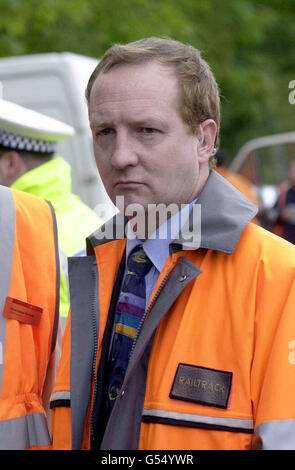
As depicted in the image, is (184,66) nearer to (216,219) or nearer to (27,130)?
(216,219)

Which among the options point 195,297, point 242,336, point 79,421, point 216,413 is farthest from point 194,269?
point 79,421

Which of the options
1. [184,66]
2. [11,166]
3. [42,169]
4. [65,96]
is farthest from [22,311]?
[65,96]

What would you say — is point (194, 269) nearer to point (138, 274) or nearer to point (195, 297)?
point (195, 297)

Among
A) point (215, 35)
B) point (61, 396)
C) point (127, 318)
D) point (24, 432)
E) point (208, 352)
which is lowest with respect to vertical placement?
point (24, 432)

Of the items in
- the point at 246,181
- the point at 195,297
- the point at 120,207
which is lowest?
the point at 195,297

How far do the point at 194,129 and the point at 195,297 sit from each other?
0.48 meters

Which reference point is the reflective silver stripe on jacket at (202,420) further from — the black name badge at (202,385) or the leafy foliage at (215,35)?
the leafy foliage at (215,35)

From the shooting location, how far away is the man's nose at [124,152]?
88.9 inches

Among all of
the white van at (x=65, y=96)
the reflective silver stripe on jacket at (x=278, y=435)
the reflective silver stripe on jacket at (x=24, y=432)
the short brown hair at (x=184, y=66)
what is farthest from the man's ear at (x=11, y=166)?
the white van at (x=65, y=96)

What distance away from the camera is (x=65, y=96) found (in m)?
6.43

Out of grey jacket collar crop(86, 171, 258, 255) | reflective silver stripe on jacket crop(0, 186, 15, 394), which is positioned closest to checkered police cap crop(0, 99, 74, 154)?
reflective silver stripe on jacket crop(0, 186, 15, 394)

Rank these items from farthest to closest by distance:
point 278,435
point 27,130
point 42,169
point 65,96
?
point 65,96
point 42,169
point 27,130
point 278,435

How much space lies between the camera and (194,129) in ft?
7.60

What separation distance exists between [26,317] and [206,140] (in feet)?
2.47
